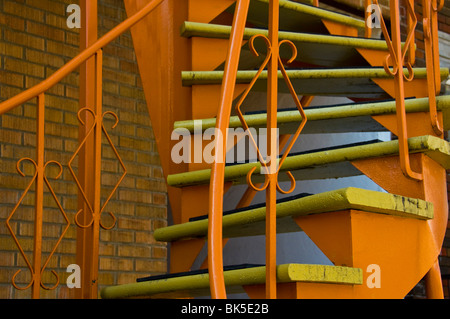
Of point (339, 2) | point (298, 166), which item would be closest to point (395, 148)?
point (298, 166)

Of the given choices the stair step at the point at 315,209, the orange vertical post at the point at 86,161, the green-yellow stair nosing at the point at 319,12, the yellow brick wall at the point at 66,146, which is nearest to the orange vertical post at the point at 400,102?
the stair step at the point at 315,209

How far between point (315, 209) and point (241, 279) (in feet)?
0.94

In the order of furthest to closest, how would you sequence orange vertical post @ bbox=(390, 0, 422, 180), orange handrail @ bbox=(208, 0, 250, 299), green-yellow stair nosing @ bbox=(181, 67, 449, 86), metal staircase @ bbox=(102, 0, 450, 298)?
green-yellow stair nosing @ bbox=(181, 67, 449, 86), orange vertical post @ bbox=(390, 0, 422, 180), metal staircase @ bbox=(102, 0, 450, 298), orange handrail @ bbox=(208, 0, 250, 299)

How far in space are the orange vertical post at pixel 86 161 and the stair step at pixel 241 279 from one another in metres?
0.19

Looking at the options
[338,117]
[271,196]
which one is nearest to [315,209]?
[271,196]

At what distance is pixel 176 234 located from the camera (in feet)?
8.07

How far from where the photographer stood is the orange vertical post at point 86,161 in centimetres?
243

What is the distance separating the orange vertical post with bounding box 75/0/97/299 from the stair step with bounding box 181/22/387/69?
392 mm

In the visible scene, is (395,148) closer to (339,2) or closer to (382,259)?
(382,259)

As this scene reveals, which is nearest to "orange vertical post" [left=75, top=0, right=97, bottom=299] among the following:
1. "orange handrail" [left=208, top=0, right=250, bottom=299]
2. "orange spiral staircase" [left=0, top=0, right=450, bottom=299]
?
"orange spiral staircase" [left=0, top=0, right=450, bottom=299]

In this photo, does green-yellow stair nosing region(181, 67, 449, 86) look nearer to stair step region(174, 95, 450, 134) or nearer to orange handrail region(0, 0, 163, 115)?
stair step region(174, 95, 450, 134)

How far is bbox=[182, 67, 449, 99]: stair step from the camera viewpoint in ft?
8.64

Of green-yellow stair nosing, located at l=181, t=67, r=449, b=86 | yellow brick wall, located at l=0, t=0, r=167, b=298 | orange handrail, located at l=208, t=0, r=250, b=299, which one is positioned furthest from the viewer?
yellow brick wall, located at l=0, t=0, r=167, b=298
